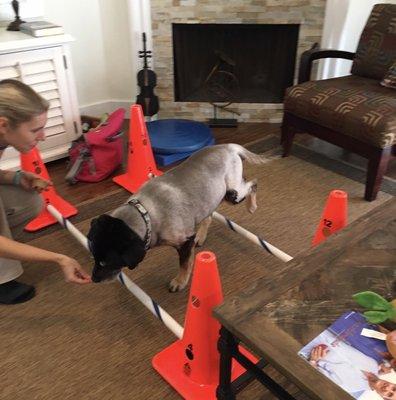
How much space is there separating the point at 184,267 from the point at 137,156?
2.96 ft

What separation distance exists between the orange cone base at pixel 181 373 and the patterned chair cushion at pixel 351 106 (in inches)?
53.5

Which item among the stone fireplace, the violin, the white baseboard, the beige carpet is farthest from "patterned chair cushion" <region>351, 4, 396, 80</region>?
the white baseboard

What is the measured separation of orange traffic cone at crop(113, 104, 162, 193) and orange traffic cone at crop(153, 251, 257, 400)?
46.0 inches

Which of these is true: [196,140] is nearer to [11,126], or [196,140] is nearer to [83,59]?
[83,59]

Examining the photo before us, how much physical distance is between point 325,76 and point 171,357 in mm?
2515

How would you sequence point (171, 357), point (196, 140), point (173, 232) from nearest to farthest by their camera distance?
point (171, 357) → point (173, 232) → point (196, 140)

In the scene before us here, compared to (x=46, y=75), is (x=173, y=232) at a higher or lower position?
lower

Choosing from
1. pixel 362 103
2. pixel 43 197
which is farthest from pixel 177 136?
pixel 362 103

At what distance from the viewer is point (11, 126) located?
4.69 feet

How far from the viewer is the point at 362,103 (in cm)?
231

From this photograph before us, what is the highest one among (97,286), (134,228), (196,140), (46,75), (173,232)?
(46,75)

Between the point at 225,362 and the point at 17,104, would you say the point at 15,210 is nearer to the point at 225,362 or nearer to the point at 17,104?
the point at 17,104

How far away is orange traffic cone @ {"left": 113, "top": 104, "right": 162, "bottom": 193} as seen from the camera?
234cm

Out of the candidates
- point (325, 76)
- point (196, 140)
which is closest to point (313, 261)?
point (196, 140)
